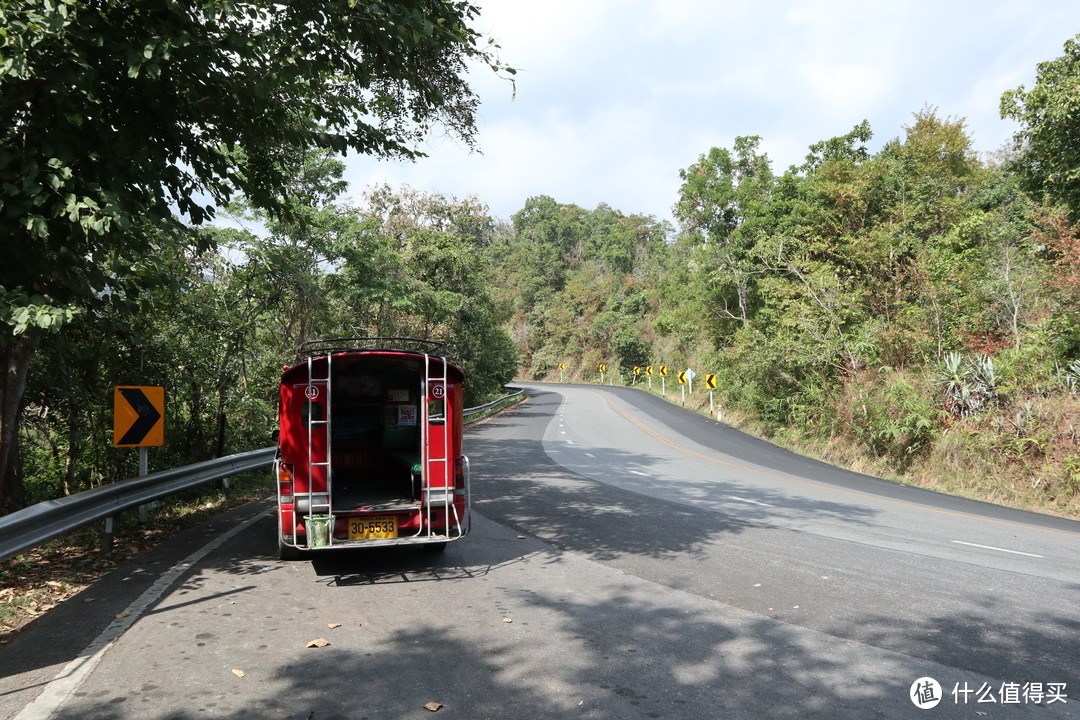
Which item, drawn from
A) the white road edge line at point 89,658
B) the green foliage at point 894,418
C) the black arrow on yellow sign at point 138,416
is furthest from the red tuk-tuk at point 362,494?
the green foliage at point 894,418

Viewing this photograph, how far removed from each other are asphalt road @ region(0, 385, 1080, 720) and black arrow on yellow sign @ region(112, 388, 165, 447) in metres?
1.30

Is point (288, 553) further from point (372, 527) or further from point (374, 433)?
point (374, 433)

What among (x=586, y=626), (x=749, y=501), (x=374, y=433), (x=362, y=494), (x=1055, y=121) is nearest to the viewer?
(x=586, y=626)

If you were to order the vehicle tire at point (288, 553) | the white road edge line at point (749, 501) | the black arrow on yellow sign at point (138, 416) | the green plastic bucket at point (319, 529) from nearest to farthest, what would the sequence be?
the green plastic bucket at point (319, 529) → the vehicle tire at point (288, 553) → the black arrow on yellow sign at point (138, 416) → the white road edge line at point (749, 501)

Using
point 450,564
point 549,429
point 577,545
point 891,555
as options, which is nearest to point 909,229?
point 549,429

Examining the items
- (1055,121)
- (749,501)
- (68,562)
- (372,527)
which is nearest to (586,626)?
(372,527)

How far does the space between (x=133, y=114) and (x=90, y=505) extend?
367 centimetres

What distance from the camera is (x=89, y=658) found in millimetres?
4660

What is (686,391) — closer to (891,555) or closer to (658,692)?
(891,555)

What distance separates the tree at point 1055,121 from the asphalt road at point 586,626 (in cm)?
1056

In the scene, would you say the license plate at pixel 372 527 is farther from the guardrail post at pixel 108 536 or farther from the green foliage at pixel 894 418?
the green foliage at pixel 894 418

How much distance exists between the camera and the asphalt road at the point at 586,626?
4098 mm

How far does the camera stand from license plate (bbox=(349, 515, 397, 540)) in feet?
22.8

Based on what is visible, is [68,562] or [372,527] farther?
[68,562]
